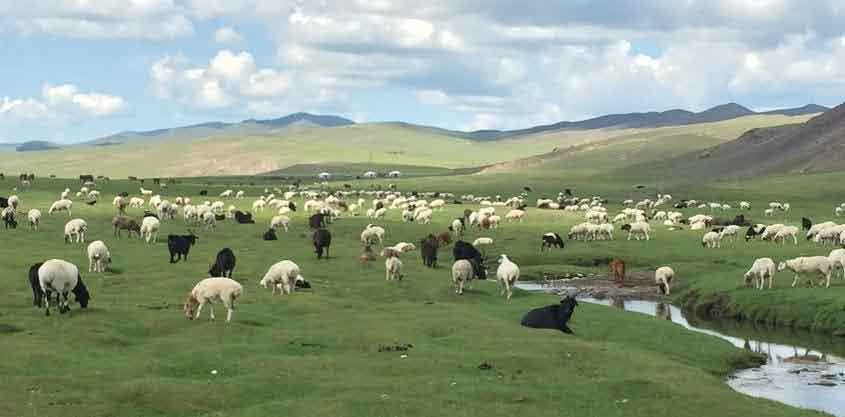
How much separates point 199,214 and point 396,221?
15.7 m

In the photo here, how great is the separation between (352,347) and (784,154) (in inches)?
6322

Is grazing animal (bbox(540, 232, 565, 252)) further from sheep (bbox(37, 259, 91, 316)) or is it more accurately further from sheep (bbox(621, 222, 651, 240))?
sheep (bbox(37, 259, 91, 316))

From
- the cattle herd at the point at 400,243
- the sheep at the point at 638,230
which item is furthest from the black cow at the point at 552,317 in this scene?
the sheep at the point at 638,230

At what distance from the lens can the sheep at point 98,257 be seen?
4338cm

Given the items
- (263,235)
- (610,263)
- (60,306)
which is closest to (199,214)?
(263,235)

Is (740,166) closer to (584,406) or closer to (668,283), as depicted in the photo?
(668,283)

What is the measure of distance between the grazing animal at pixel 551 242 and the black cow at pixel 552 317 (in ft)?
93.6

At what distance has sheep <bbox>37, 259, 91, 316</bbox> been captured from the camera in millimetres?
31078

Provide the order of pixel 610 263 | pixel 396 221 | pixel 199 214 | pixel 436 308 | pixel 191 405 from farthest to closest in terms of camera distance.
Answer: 1. pixel 396 221
2. pixel 199 214
3. pixel 610 263
4. pixel 436 308
5. pixel 191 405

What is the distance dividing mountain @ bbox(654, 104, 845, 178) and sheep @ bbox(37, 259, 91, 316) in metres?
136

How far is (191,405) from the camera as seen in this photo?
73.0 feet

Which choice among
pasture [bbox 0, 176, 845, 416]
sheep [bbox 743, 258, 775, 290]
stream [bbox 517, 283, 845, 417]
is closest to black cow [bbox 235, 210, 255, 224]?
pasture [bbox 0, 176, 845, 416]

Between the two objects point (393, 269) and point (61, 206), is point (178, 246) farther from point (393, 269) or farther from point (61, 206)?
point (61, 206)

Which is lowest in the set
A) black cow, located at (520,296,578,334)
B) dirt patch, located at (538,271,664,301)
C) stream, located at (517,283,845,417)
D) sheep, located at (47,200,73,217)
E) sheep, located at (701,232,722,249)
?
stream, located at (517,283,845,417)
